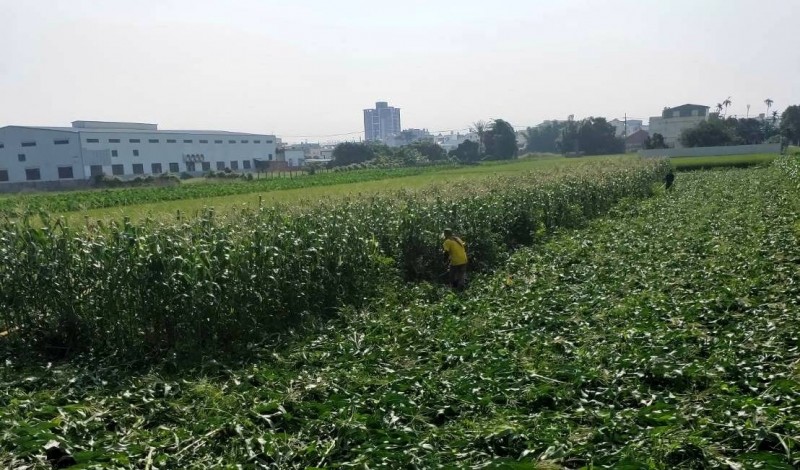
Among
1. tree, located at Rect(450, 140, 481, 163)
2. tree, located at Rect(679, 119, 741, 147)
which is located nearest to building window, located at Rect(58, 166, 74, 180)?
tree, located at Rect(450, 140, 481, 163)

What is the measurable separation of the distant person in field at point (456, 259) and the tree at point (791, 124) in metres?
89.9

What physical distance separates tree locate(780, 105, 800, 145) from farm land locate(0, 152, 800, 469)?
86.5 metres

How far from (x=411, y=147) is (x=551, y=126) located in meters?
43.7

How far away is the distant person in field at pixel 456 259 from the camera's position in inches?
520

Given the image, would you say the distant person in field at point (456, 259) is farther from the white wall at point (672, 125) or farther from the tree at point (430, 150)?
the white wall at point (672, 125)

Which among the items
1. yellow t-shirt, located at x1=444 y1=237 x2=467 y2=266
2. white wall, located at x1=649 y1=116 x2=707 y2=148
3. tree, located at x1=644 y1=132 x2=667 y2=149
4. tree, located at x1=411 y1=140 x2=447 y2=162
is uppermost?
white wall, located at x1=649 y1=116 x2=707 y2=148

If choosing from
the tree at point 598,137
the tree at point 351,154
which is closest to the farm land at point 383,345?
the tree at point 598,137

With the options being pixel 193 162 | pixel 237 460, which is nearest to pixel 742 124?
pixel 193 162

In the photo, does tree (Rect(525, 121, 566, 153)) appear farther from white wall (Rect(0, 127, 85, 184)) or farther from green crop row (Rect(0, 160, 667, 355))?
green crop row (Rect(0, 160, 667, 355))

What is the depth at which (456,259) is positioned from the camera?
13.3 m

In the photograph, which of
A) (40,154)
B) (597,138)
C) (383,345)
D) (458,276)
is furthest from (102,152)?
(597,138)

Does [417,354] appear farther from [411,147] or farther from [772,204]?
[411,147]

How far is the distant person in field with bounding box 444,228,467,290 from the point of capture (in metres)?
13.2

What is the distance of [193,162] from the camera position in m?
76.6
